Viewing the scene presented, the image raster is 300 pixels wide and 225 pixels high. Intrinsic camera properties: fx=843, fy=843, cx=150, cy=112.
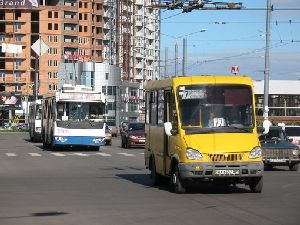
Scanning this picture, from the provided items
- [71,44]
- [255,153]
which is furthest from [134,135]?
[71,44]

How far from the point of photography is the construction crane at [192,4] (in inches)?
1278

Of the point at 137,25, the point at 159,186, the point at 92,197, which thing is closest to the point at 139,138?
the point at 159,186

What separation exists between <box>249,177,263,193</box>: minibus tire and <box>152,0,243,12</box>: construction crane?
14728 millimetres

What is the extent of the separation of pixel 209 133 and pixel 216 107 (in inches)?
30.1

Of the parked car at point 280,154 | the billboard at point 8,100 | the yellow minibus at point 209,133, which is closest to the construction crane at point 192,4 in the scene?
the parked car at point 280,154

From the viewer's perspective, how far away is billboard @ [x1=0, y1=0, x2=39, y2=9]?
496 ft

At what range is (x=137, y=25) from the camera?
622ft

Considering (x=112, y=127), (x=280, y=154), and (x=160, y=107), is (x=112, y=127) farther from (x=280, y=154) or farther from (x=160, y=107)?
(x=160, y=107)

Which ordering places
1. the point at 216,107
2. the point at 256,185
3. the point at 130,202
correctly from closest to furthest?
the point at 130,202, the point at 256,185, the point at 216,107

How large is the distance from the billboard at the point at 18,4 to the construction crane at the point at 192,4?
11996 centimetres

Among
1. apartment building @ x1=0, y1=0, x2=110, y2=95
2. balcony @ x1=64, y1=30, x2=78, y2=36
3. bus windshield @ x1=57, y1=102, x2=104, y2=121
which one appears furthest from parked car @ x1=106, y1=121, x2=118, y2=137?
balcony @ x1=64, y1=30, x2=78, y2=36

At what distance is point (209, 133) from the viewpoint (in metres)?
18.1

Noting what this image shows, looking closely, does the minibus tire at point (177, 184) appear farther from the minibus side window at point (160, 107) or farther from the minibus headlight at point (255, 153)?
the minibus side window at point (160, 107)

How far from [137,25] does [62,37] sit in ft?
105
